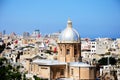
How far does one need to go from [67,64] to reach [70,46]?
44.1 inches

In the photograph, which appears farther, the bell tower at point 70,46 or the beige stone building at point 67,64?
the bell tower at point 70,46

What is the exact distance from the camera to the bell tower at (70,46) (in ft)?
75.8

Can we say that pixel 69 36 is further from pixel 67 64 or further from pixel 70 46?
pixel 67 64

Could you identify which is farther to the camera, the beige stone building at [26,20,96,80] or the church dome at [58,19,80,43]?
the church dome at [58,19,80,43]

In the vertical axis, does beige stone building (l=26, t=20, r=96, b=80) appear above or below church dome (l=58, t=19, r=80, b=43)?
below

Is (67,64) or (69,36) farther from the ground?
(69,36)

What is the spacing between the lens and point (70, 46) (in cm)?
2314

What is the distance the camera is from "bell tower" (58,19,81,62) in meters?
23.1

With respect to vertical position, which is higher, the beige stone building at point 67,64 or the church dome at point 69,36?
the church dome at point 69,36

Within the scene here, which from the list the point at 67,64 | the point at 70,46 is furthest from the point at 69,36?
the point at 67,64

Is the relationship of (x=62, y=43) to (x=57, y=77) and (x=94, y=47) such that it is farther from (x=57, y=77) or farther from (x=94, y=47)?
(x=94, y=47)

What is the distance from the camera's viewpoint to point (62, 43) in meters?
23.3

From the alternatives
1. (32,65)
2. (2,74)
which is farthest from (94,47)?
(2,74)

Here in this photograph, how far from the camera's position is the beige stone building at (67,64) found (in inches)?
875
